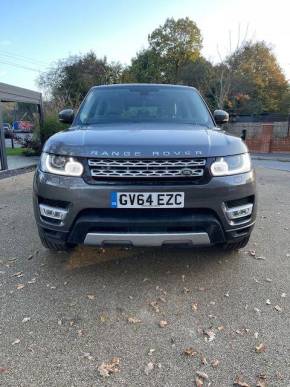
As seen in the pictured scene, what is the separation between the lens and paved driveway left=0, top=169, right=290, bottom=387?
200 centimetres

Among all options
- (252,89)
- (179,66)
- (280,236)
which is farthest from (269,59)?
(280,236)

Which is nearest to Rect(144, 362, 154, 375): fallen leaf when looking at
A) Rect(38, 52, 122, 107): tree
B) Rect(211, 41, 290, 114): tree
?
Rect(211, 41, 290, 114): tree

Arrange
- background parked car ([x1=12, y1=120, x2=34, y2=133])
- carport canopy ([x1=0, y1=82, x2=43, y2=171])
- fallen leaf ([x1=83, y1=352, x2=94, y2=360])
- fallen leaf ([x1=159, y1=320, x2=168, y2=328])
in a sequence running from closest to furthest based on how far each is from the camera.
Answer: fallen leaf ([x1=83, y1=352, x2=94, y2=360]) < fallen leaf ([x1=159, y1=320, x2=168, y2=328]) < carport canopy ([x1=0, y1=82, x2=43, y2=171]) < background parked car ([x1=12, y1=120, x2=34, y2=133])

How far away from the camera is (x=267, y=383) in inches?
74.7

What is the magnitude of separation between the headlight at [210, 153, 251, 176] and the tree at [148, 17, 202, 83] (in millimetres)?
38230

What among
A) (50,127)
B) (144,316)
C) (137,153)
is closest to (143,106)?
(137,153)

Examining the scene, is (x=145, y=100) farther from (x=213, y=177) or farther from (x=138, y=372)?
(x=138, y=372)

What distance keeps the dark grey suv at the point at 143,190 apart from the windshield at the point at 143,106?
3.05ft

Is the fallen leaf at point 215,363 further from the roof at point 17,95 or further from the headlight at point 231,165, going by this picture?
the roof at point 17,95

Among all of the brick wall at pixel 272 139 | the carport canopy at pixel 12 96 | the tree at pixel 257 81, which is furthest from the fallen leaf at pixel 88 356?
the tree at pixel 257 81

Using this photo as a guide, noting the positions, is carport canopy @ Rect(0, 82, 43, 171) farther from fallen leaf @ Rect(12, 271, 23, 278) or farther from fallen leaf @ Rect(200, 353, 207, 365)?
fallen leaf @ Rect(200, 353, 207, 365)

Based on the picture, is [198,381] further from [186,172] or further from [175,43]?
[175,43]

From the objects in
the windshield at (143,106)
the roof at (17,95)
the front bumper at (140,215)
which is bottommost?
the front bumper at (140,215)

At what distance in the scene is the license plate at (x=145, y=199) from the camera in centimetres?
256
